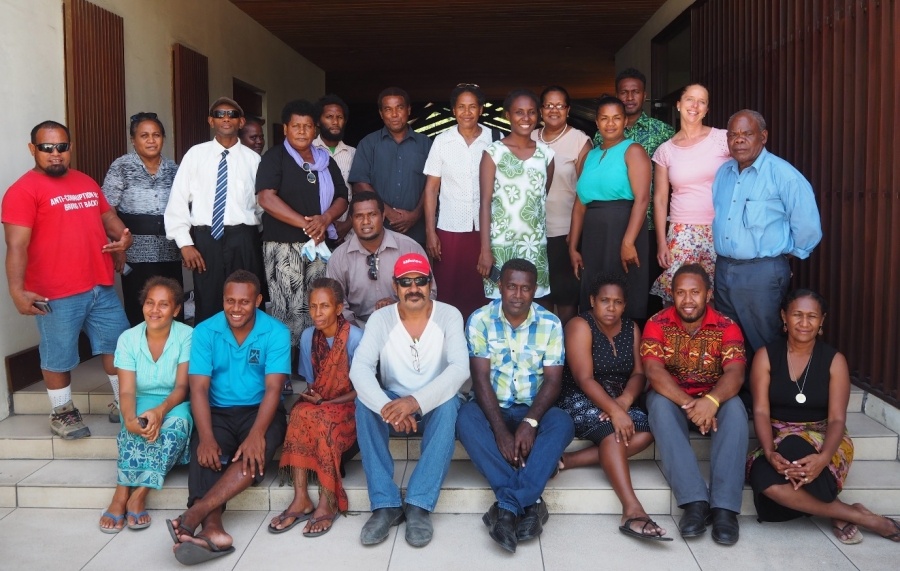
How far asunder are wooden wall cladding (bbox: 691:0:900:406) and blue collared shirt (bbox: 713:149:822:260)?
50cm

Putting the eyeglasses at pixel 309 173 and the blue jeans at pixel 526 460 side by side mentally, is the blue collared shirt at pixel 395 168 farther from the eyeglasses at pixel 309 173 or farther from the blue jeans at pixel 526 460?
the blue jeans at pixel 526 460

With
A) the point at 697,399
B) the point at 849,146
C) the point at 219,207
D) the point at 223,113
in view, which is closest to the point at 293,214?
the point at 219,207

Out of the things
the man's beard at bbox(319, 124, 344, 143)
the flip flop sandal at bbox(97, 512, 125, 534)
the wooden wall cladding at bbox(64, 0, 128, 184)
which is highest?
the wooden wall cladding at bbox(64, 0, 128, 184)

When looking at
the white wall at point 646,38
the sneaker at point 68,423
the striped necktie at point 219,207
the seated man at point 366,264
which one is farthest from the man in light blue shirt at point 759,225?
the white wall at point 646,38

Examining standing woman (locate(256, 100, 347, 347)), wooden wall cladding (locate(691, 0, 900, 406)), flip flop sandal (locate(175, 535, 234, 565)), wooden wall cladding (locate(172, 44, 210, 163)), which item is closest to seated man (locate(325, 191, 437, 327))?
standing woman (locate(256, 100, 347, 347))

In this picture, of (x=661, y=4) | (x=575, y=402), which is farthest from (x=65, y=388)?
(x=661, y=4)

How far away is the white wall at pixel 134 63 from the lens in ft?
14.4

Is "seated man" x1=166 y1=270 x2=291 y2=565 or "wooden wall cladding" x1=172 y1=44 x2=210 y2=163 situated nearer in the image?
"seated man" x1=166 y1=270 x2=291 y2=565

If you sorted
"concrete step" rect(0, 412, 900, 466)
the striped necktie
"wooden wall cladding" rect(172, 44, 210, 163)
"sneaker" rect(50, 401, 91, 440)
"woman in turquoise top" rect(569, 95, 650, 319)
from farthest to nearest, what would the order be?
"wooden wall cladding" rect(172, 44, 210, 163) < the striped necktie < "woman in turquoise top" rect(569, 95, 650, 319) < "sneaker" rect(50, 401, 91, 440) < "concrete step" rect(0, 412, 900, 466)

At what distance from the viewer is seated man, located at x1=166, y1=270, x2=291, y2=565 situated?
3423 mm

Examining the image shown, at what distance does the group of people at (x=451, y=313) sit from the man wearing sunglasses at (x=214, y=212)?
0.01 meters

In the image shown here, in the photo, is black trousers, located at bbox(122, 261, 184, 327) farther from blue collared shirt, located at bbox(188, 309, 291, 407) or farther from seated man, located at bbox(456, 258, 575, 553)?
seated man, located at bbox(456, 258, 575, 553)

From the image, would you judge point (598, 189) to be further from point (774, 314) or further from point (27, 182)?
point (27, 182)

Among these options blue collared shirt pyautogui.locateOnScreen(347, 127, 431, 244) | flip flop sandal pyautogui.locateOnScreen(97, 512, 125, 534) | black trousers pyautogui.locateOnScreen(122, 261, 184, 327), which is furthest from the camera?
blue collared shirt pyautogui.locateOnScreen(347, 127, 431, 244)
